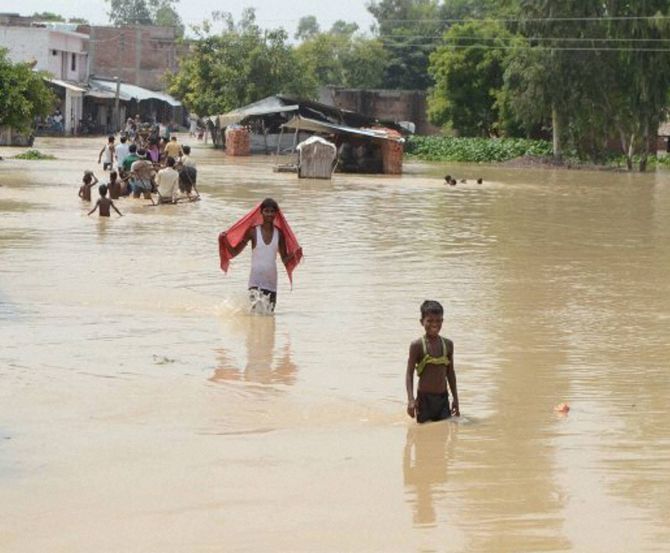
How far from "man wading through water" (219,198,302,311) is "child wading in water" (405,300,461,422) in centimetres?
449

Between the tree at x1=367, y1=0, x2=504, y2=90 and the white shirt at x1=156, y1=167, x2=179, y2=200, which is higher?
the tree at x1=367, y1=0, x2=504, y2=90

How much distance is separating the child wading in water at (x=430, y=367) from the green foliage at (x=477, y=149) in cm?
5115

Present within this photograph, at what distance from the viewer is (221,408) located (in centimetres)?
952

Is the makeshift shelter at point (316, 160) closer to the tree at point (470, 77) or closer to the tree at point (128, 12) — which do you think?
the tree at point (470, 77)

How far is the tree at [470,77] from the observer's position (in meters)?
67.7

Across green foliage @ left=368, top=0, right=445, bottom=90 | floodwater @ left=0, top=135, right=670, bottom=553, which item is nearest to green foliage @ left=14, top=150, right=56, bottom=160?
floodwater @ left=0, top=135, right=670, bottom=553

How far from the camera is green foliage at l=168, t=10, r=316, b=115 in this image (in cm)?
6397

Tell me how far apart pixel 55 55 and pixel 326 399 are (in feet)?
218

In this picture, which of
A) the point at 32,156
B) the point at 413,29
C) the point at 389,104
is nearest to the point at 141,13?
the point at 413,29

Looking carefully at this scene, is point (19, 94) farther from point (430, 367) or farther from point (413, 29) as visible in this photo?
point (413, 29)

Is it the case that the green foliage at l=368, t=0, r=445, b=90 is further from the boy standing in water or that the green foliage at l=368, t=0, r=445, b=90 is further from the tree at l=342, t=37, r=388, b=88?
the boy standing in water

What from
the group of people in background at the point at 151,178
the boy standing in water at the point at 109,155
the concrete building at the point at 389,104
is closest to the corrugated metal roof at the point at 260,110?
the boy standing in water at the point at 109,155

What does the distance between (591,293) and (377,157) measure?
29795 millimetres

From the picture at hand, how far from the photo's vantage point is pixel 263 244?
1311 cm
